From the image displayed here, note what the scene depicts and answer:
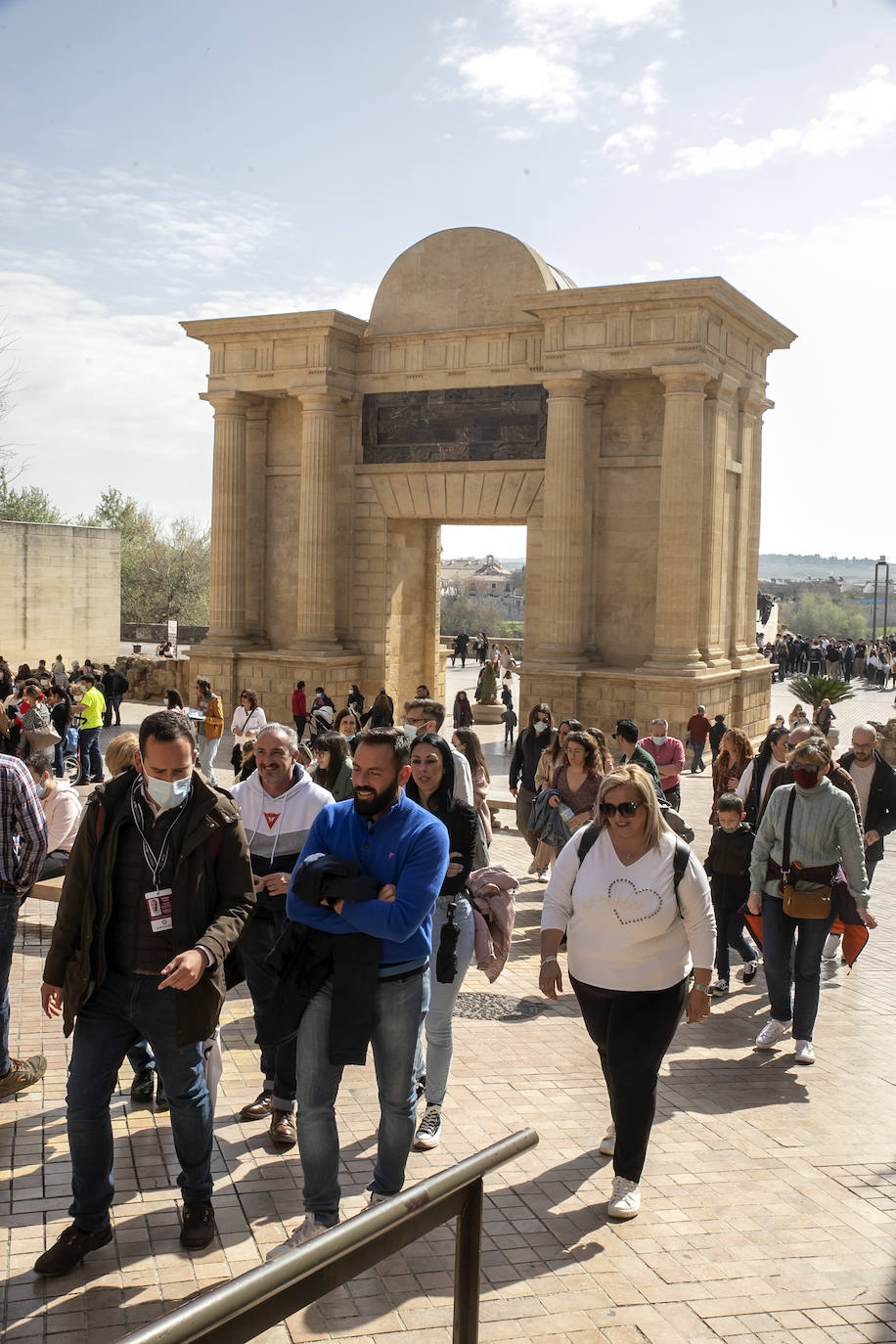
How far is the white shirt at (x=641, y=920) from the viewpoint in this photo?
16.7 feet

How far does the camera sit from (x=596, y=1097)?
6.41 metres

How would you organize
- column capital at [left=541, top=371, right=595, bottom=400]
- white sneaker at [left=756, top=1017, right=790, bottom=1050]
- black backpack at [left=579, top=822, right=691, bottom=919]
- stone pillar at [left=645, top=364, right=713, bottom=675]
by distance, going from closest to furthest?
black backpack at [left=579, top=822, right=691, bottom=919] < white sneaker at [left=756, top=1017, right=790, bottom=1050] < stone pillar at [left=645, top=364, right=713, bottom=675] < column capital at [left=541, top=371, right=595, bottom=400]

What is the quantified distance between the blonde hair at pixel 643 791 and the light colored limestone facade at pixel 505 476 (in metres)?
16.9

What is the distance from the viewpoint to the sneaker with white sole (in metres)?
5.60

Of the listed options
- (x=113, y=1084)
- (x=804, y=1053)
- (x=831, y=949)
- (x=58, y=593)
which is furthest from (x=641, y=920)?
(x=58, y=593)

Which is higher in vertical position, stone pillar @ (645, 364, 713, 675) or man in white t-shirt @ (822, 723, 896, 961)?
stone pillar @ (645, 364, 713, 675)

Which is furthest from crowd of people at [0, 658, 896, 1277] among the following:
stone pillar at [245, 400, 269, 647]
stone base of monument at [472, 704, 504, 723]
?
stone base of monument at [472, 704, 504, 723]

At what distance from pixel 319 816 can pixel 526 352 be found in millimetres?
20201

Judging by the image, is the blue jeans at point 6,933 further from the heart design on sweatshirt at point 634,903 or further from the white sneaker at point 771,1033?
the white sneaker at point 771,1033

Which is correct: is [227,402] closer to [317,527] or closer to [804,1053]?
[317,527]

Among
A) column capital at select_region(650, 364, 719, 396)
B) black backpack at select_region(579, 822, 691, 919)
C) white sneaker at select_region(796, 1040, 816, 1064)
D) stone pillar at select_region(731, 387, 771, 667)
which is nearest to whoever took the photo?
black backpack at select_region(579, 822, 691, 919)

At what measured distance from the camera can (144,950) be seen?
15.1ft

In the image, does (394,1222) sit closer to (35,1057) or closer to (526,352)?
(35,1057)

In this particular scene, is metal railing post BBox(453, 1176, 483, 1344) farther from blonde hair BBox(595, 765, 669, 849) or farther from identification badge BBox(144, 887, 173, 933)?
blonde hair BBox(595, 765, 669, 849)
